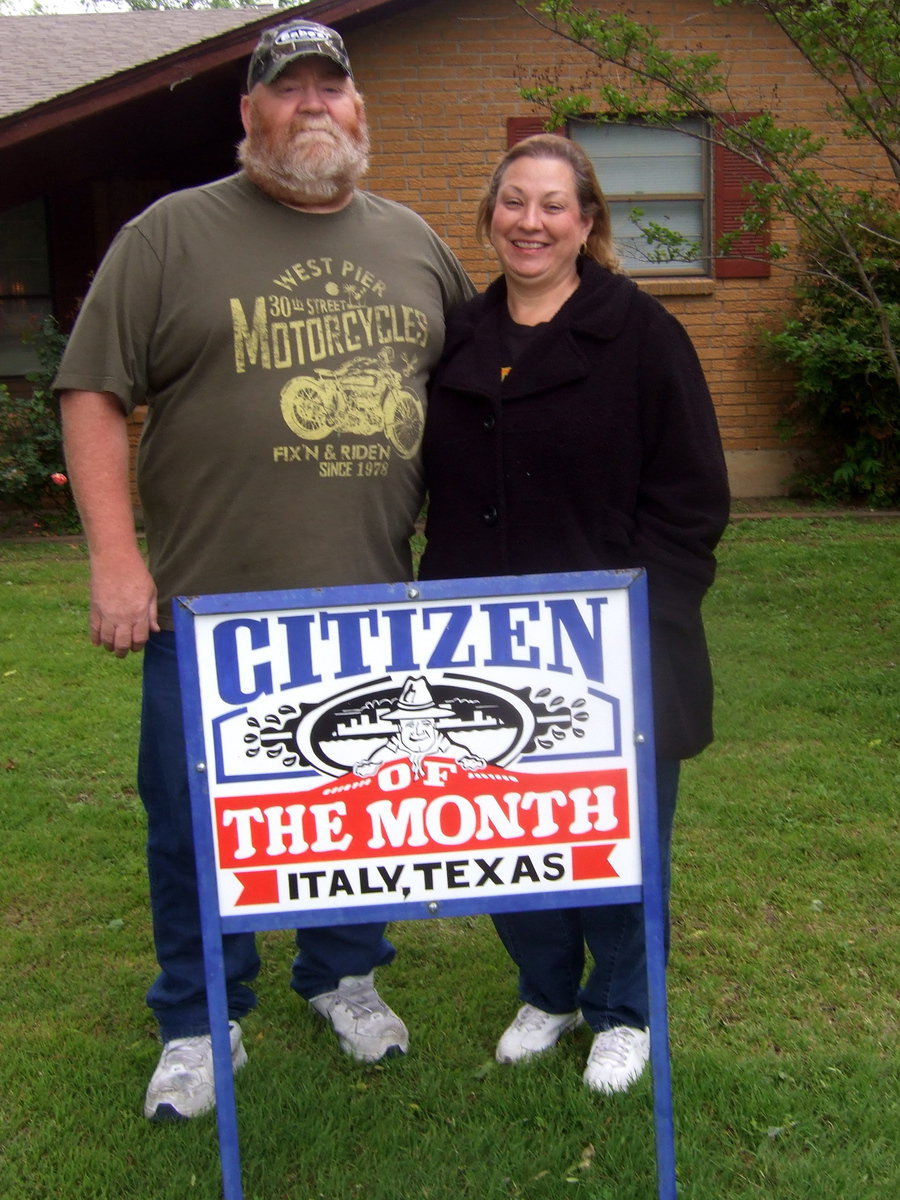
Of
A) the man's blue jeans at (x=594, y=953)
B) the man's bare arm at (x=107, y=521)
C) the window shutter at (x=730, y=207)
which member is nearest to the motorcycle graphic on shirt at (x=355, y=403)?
the man's bare arm at (x=107, y=521)

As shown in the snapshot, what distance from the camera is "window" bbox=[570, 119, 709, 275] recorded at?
10602 mm

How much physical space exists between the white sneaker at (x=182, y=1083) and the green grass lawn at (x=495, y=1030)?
0.05 metres

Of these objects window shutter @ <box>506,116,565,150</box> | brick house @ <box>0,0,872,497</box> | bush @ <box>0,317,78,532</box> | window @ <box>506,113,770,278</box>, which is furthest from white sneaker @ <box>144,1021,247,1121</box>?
window shutter @ <box>506,116,565,150</box>

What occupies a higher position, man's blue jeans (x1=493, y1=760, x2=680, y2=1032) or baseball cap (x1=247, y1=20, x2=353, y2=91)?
baseball cap (x1=247, y1=20, x2=353, y2=91)

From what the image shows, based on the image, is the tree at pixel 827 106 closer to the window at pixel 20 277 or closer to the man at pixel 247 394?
the man at pixel 247 394

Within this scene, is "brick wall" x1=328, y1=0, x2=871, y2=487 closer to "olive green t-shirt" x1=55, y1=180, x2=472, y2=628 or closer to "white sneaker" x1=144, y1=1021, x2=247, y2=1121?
"olive green t-shirt" x1=55, y1=180, x2=472, y2=628

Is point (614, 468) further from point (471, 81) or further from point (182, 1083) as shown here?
point (471, 81)

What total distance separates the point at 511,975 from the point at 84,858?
161cm

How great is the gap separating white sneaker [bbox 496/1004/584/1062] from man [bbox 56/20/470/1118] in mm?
704

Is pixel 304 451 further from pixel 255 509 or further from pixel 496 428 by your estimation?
pixel 496 428

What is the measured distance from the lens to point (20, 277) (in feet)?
40.4

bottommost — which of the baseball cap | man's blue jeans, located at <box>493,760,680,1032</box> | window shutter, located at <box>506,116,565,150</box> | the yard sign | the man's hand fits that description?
man's blue jeans, located at <box>493,760,680,1032</box>

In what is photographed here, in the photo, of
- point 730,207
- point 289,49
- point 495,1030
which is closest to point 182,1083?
point 495,1030

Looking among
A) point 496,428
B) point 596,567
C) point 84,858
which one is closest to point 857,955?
point 596,567
